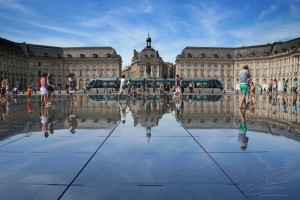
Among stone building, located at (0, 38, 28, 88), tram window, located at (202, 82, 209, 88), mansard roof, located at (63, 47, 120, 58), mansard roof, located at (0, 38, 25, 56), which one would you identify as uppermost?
mansard roof, located at (63, 47, 120, 58)

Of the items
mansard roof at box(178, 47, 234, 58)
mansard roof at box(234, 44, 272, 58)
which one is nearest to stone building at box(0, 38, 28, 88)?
mansard roof at box(178, 47, 234, 58)

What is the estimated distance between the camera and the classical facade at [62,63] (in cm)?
9154

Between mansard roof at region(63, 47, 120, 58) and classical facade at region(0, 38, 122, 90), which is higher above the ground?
mansard roof at region(63, 47, 120, 58)

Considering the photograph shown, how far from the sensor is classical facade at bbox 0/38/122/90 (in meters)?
91.5

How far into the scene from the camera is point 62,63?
102 m

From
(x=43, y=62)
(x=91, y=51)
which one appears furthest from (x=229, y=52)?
(x=43, y=62)

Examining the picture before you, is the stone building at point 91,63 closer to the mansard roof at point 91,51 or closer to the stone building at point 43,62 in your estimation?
the mansard roof at point 91,51

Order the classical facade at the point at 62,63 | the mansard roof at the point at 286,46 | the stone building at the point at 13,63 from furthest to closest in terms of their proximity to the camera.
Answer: the classical facade at the point at 62,63 < the mansard roof at the point at 286,46 < the stone building at the point at 13,63

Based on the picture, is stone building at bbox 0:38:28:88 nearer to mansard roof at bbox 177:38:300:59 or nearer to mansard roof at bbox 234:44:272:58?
mansard roof at bbox 177:38:300:59

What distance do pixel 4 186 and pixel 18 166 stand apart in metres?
0.74

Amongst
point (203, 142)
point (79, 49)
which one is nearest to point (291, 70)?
point (79, 49)

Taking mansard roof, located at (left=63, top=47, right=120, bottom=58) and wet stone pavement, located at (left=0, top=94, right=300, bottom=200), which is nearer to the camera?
wet stone pavement, located at (left=0, top=94, right=300, bottom=200)

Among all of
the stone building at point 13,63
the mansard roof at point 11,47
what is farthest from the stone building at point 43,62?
the mansard roof at point 11,47

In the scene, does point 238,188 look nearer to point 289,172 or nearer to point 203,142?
point 289,172
